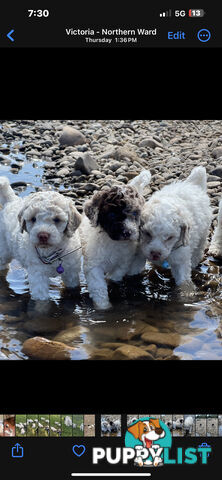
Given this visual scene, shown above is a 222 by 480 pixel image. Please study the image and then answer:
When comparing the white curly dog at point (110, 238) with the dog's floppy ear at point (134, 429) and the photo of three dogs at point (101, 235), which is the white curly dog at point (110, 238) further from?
the dog's floppy ear at point (134, 429)

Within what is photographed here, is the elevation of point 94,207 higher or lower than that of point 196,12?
lower

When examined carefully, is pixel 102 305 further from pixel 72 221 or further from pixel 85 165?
pixel 85 165

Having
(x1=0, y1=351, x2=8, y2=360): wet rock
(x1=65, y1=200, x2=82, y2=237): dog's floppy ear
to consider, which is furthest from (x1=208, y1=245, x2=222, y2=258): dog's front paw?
(x1=0, y1=351, x2=8, y2=360): wet rock

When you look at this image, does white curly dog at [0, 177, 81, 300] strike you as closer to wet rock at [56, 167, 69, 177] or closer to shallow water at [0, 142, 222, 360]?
shallow water at [0, 142, 222, 360]

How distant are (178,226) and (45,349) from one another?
2.17 metres

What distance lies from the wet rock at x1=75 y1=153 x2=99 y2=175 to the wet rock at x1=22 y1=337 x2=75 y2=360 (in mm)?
6084

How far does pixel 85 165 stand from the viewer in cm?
1109

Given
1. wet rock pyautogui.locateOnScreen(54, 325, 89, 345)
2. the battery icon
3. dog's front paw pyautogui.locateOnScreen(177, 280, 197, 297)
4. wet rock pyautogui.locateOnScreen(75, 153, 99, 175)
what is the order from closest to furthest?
1. the battery icon
2. wet rock pyautogui.locateOnScreen(54, 325, 89, 345)
3. dog's front paw pyautogui.locateOnScreen(177, 280, 197, 297)
4. wet rock pyautogui.locateOnScreen(75, 153, 99, 175)

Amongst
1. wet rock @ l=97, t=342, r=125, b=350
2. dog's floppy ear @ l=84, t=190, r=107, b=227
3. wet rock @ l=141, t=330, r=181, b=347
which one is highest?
dog's floppy ear @ l=84, t=190, r=107, b=227

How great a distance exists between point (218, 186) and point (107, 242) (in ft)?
14.8

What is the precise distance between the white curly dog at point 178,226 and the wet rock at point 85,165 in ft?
12.3

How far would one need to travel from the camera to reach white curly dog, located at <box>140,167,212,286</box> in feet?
20.1

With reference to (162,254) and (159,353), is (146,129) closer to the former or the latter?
(162,254)

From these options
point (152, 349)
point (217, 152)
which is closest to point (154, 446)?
point (152, 349)
